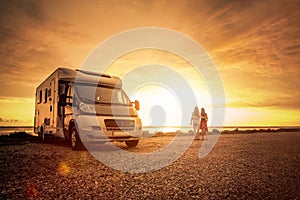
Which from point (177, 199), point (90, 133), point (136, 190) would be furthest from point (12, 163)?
point (177, 199)

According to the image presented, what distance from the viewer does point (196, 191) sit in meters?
4.47

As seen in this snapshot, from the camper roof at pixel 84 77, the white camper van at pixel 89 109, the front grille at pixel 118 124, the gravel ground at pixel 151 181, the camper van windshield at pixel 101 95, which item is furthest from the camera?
the camper roof at pixel 84 77

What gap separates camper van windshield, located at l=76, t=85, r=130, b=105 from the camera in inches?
399

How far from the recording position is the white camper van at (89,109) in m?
9.48

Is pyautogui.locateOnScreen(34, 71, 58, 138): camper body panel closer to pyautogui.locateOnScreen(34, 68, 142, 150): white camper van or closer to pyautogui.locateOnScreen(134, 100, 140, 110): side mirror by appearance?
pyautogui.locateOnScreen(34, 68, 142, 150): white camper van

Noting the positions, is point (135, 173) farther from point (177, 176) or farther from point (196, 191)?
point (196, 191)

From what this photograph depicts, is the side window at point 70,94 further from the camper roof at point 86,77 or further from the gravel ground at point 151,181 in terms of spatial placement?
the gravel ground at point 151,181

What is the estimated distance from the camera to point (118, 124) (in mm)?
10023

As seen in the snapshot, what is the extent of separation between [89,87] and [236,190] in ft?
25.0

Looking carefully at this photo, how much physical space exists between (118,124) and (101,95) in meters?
1.60

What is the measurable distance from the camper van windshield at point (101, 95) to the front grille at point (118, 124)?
0.90m

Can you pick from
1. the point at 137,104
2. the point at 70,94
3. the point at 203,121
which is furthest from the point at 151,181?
the point at 203,121

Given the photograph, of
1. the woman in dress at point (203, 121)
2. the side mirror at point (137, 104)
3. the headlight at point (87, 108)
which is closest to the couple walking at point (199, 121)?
the woman in dress at point (203, 121)

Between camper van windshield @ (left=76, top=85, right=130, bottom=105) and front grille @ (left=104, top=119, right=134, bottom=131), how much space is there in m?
0.90
